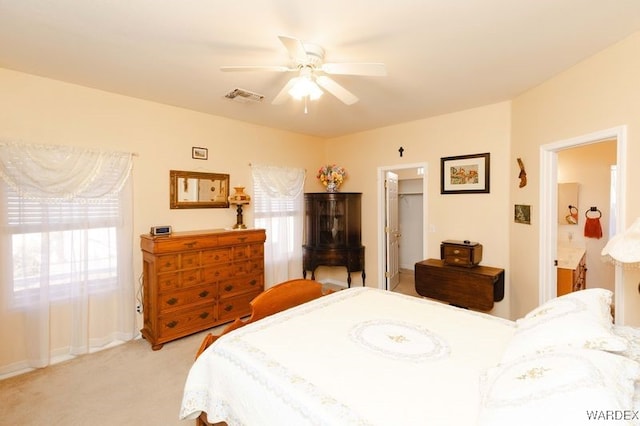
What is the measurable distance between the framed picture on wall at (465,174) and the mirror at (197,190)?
9.47 feet

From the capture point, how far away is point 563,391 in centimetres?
84

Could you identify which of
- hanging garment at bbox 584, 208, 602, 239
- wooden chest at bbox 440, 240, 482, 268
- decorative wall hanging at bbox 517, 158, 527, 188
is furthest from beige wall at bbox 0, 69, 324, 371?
hanging garment at bbox 584, 208, 602, 239

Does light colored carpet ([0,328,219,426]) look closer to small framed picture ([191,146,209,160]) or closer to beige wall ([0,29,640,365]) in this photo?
beige wall ([0,29,640,365])

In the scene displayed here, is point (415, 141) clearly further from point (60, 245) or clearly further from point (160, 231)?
point (60, 245)

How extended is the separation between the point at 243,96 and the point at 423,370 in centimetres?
288

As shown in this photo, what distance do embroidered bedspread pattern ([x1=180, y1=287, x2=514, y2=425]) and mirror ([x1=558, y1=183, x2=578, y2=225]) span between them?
3.12 meters

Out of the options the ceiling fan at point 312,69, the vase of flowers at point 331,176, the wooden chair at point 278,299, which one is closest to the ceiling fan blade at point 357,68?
the ceiling fan at point 312,69

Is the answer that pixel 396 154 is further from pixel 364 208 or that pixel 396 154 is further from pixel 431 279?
pixel 431 279

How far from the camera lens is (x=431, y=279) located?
3.51 metres

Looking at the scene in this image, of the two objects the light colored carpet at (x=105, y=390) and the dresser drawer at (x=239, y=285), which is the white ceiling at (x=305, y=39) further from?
the light colored carpet at (x=105, y=390)

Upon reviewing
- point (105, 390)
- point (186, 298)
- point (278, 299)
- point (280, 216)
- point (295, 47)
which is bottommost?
point (105, 390)

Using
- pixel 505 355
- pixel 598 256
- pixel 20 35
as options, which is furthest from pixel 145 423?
pixel 598 256

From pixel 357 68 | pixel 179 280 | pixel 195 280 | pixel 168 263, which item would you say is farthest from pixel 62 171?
Result: pixel 357 68

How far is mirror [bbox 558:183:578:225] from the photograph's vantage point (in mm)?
3859
